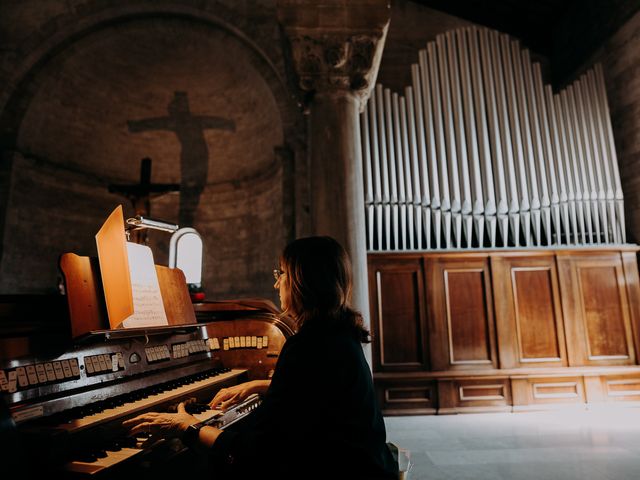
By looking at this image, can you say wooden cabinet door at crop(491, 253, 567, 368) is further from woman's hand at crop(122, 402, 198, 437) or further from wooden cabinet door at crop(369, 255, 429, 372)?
woman's hand at crop(122, 402, 198, 437)

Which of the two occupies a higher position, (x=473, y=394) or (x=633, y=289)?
(x=633, y=289)

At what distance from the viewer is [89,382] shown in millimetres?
1670

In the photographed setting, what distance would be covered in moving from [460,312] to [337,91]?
9.96 feet

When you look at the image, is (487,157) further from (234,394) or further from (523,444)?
(234,394)

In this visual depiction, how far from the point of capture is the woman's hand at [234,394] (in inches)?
79.4

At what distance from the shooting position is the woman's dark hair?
1379mm

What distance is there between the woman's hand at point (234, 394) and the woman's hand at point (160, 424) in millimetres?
419

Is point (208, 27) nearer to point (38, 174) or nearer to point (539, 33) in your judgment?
point (38, 174)

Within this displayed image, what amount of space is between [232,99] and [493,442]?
728 centimetres

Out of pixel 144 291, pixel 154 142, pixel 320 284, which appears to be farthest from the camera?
pixel 154 142

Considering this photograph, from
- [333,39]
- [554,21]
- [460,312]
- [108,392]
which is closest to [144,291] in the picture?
[108,392]

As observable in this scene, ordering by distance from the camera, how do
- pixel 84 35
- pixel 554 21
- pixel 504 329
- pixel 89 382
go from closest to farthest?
1. pixel 89 382
2. pixel 504 329
3. pixel 554 21
4. pixel 84 35

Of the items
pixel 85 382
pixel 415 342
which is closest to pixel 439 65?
pixel 415 342

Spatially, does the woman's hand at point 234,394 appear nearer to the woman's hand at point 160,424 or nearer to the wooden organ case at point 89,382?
the wooden organ case at point 89,382
